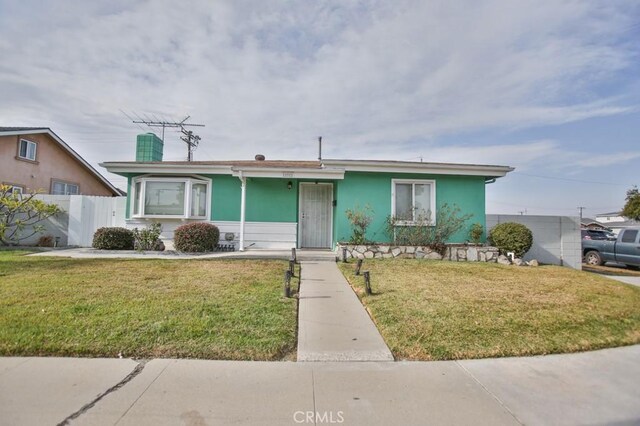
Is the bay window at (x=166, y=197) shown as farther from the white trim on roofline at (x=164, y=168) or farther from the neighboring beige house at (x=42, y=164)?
Result: the neighboring beige house at (x=42, y=164)

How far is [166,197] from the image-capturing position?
11156 mm

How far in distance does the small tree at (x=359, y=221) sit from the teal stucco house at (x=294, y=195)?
148 mm

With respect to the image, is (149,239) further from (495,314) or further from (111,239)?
(495,314)

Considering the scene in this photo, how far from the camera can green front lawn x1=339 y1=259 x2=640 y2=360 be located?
3.54 metres

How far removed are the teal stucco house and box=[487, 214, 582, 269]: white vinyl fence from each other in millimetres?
1842

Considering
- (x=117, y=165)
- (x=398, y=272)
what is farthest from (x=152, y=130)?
(x=398, y=272)

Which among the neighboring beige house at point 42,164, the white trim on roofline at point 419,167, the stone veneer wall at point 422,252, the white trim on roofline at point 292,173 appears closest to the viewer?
the stone veneer wall at point 422,252

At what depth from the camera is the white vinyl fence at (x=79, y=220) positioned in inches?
463

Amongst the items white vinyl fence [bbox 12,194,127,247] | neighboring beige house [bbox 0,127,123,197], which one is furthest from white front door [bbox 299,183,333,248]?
neighboring beige house [bbox 0,127,123,197]

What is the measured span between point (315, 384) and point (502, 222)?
34.5 ft

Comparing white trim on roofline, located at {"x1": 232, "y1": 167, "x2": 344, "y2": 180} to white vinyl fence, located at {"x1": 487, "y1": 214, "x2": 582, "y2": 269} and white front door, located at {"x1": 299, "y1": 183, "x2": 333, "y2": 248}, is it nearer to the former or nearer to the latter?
white front door, located at {"x1": 299, "y1": 183, "x2": 333, "y2": 248}

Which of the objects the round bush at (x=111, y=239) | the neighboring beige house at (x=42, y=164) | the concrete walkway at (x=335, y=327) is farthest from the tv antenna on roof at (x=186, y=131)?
the concrete walkway at (x=335, y=327)

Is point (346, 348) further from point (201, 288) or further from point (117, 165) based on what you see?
point (117, 165)

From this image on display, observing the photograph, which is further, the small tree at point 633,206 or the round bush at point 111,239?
the small tree at point 633,206
